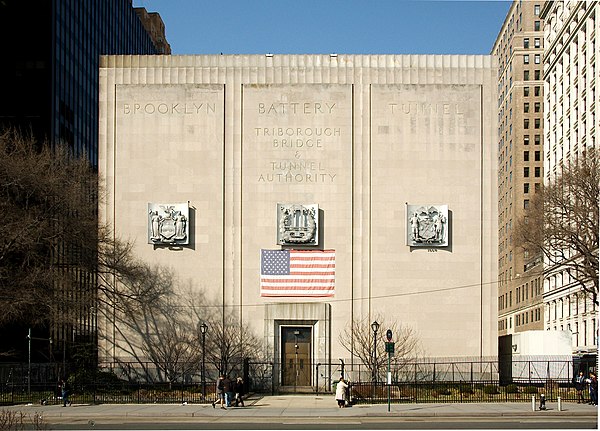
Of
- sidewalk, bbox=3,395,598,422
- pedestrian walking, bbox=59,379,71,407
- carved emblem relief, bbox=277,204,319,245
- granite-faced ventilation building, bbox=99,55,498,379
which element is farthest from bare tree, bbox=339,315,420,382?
pedestrian walking, bbox=59,379,71,407

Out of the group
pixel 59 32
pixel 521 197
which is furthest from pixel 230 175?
pixel 521 197

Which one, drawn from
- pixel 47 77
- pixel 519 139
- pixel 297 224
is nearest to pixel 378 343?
pixel 297 224

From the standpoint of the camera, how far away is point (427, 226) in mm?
53438

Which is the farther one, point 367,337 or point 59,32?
point 59,32

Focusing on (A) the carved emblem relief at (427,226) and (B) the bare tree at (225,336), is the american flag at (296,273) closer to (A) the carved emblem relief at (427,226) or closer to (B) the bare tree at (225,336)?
(B) the bare tree at (225,336)

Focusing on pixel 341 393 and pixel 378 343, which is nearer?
pixel 341 393

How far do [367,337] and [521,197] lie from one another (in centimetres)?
8439

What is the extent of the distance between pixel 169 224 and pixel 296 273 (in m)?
8.31

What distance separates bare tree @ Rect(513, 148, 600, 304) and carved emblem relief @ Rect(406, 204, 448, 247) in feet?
38.0

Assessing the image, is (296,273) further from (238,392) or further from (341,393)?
(341,393)

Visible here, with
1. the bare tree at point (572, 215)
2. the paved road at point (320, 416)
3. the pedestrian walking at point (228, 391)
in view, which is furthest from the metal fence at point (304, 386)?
the bare tree at point (572, 215)

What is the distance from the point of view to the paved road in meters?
34.0

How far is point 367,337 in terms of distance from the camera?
52375 millimetres

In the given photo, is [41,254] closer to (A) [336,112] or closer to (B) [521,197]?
(A) [336,112]
